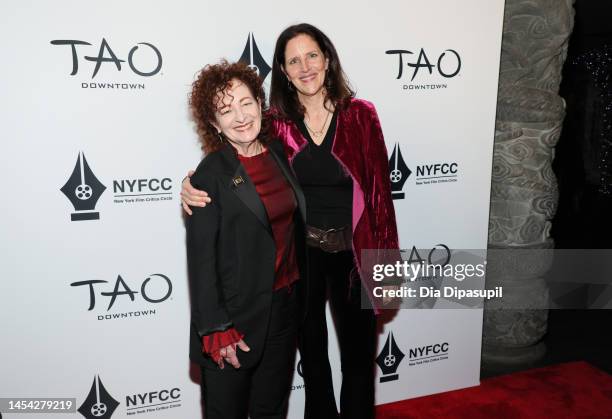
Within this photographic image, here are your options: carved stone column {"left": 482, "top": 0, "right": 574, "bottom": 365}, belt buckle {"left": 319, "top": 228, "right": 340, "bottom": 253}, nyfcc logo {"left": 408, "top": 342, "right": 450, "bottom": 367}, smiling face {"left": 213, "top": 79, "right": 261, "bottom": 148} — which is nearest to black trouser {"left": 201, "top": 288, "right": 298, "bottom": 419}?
belt buckle {"left": 319, "top": 228, "right": 340, "bottom": 253}

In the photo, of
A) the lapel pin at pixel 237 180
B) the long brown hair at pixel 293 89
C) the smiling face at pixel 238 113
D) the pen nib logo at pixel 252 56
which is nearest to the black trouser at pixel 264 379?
the lapel pin at pixel 237 180

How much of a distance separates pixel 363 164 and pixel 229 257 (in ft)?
2.54

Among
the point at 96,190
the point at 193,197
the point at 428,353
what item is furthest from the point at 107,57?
the point at 428,353

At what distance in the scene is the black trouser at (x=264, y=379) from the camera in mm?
1984

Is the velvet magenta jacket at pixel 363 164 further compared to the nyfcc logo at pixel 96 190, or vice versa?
the nyfcc logo at pixel 96 190

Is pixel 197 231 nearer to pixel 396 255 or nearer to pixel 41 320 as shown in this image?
pixel 396 255

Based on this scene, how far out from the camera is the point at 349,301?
243cm

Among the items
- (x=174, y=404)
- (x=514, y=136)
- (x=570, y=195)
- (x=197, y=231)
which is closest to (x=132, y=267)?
(x=174, y=404)

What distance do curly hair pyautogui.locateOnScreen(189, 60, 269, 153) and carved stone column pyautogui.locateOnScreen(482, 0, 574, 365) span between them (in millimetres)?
2085

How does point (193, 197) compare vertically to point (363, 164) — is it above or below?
below

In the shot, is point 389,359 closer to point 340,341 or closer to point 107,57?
point 340,341

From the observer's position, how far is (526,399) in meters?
3.27

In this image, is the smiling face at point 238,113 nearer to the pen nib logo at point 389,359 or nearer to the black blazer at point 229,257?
the black blazer at point 229,257

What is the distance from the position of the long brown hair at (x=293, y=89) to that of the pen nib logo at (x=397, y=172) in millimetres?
783
